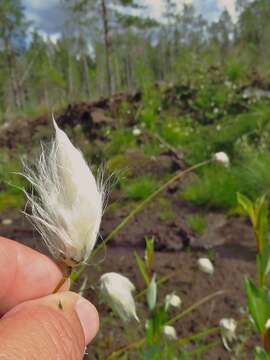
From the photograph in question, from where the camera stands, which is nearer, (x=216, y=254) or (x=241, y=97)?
(x=216, y=254)

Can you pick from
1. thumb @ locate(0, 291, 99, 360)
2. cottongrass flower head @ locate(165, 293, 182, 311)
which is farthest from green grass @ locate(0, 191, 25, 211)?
thumb @ locate(0, 291, 99, 360)

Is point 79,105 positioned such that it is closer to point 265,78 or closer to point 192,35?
point 265,78

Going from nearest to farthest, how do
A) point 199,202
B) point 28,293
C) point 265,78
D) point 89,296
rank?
point 28,293
point 89,296
point 199,202
point 265,78

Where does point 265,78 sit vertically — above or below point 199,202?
above

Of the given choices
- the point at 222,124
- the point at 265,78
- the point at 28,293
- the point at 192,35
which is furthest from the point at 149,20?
the point at 192,35

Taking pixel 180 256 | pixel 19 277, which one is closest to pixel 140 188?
pixel 180 256

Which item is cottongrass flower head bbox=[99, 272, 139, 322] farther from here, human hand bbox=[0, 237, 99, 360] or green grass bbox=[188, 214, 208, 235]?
green grass bbox=[188, 214, 208, 235]

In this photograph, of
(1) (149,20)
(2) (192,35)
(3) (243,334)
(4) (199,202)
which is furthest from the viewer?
(2) (192,35)

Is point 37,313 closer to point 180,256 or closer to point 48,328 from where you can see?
point 48,328
